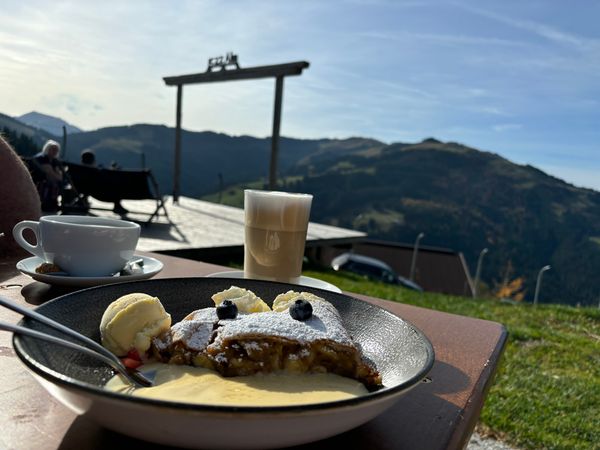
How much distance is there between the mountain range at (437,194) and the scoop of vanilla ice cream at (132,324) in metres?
56.0

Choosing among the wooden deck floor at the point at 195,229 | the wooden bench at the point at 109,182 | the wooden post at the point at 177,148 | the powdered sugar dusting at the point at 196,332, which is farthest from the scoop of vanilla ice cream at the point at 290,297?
the wooden post at the point at 177,148

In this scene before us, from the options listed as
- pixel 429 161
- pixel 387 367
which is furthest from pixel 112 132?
pixel 387 367

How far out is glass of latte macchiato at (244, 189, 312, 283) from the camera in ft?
4.33

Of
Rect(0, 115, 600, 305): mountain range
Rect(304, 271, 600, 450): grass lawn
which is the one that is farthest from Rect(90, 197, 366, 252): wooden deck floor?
Rect(0, 115, 600, 305): mountain range

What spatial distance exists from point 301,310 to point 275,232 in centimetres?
61

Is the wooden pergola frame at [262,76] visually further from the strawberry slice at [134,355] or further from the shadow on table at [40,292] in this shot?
the strawberry slice at [134,355]

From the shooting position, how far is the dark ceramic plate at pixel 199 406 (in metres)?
0.45

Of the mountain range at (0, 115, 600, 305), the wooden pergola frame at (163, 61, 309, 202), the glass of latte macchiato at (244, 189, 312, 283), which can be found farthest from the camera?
the mountain range at (0, 115, 600, 305)

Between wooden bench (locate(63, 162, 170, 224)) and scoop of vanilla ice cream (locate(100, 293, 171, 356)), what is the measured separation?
6.74 metres

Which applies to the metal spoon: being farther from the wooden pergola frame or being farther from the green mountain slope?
the green mountain slope

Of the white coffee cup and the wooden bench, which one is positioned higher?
the white coffee cup

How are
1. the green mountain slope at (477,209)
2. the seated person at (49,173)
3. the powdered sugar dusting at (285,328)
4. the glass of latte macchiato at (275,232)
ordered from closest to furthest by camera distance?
the powdered sugar dusting at (285,328) < the glass of latte macchiato at (275,232) < the seated person at (49,173) < the green mountain slope at (477,209)

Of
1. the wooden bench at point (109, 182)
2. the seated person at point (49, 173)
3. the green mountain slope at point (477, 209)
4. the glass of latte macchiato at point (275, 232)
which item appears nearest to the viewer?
the glass of latte macchiato at point (275, 232)

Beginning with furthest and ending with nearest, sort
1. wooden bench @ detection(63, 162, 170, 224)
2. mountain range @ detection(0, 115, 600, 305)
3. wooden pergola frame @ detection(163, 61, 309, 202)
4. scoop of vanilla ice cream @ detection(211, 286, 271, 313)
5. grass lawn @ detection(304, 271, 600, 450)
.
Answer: mountain range @ detection(0, 115, 600, 305), wooden pergola frame @ detection(163, 61, 309, 202), wooden bench @ detection(63, 162, 170, 224), grass lawn @ detection(304, 271, 600, 450), scoop of vanilla ice cream @ detection(211, 286, 271, 313)
